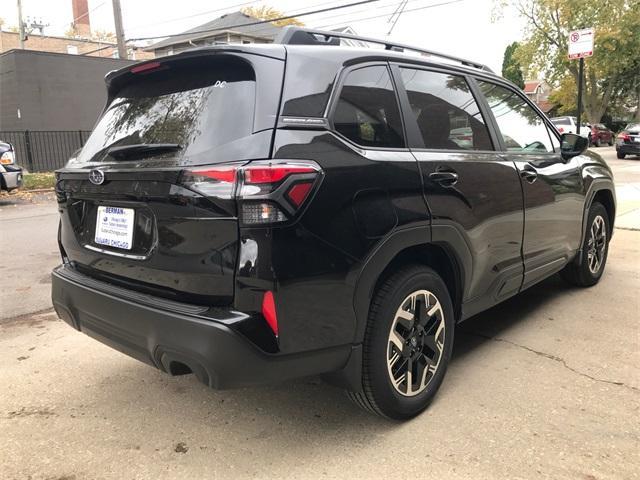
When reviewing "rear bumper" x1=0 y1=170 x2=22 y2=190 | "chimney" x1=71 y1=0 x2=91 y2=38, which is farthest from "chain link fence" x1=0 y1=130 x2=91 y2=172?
"chimney" x1=71 y1=0 x2=91 y2=38

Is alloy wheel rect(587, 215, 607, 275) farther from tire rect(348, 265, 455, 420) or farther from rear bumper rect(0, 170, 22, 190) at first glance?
rear bumper rect(0, 170, 22, 190)

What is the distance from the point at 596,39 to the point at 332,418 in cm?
3889

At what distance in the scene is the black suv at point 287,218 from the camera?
2.17 m

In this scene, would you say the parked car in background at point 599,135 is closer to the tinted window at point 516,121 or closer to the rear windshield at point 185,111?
the tinted window at point 516,121

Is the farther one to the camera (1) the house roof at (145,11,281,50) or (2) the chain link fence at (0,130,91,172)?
(1) the house roof at (145,11,281,50)

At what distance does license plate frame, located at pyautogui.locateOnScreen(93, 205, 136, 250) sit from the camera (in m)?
2.51

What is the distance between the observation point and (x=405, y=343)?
2.73 meters

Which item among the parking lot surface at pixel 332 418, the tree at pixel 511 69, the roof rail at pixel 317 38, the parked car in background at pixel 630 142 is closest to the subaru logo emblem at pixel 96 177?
the roof rail at pixel 317 38

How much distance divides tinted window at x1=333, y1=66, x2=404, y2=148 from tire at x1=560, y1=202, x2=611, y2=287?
279 cm

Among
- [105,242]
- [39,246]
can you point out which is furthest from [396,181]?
[39,246]

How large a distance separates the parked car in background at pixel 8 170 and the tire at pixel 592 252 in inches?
435

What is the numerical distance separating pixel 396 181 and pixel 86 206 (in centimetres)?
156

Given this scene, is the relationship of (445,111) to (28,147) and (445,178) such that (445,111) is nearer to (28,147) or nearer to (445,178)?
(445,178)

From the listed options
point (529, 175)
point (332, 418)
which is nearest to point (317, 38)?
point (529, 175)
